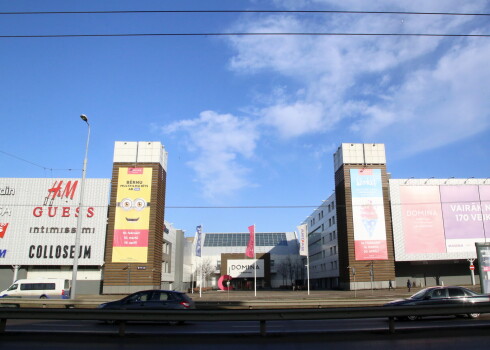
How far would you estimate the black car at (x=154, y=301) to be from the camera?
1719 cm

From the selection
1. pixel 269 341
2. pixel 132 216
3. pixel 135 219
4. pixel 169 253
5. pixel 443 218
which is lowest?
pixel 269 341

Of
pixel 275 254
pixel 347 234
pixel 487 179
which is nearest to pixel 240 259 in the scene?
pixel 275 254

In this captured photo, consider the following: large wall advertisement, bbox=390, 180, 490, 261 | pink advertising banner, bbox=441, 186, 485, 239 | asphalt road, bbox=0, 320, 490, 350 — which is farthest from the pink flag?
asphalt road, bbox=0, 320, 490, 350

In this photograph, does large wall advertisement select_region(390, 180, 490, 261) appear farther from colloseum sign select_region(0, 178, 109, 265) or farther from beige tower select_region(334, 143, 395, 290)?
colloseum sign select_region(0, 178, 109, 265)

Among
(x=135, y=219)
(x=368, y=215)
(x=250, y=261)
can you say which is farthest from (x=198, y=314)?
(x=250, y=261)

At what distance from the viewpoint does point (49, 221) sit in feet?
180

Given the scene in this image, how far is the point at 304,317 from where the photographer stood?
1086 centimetres

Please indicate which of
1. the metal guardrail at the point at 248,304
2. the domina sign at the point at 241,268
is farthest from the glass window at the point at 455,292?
the domina sign at the point at 241,268

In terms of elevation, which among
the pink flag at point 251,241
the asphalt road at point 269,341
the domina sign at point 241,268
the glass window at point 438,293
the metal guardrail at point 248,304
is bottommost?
the metal guardrail at point 248,304

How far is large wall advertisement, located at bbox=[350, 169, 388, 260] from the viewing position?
197ft

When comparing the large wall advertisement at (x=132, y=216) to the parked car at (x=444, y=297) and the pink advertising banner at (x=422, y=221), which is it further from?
the parked car at (x=444, y=297)

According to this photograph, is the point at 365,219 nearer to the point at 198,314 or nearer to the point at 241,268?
the point at 241,268

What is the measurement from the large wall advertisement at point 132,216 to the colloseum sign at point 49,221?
1.93m

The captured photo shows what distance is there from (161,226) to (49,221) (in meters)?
14.9
